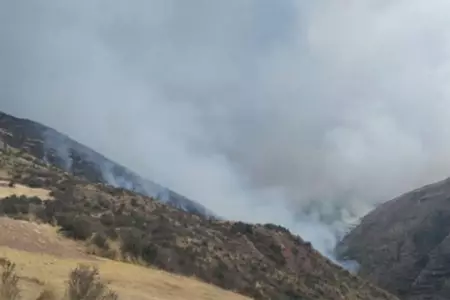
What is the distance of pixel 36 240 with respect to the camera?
86.5 feet

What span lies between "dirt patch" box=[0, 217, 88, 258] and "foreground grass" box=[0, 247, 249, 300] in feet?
3.36

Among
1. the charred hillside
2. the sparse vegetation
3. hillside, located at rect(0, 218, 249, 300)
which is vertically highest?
the charred hillside

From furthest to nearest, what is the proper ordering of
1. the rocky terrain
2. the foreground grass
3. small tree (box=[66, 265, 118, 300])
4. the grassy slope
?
the rocky terrain, the grassy slope, the foreground grass, small tree (box=[66, 265, 118, 300])

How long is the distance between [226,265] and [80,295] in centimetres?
2421

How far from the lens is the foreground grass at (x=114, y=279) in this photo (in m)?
18.9

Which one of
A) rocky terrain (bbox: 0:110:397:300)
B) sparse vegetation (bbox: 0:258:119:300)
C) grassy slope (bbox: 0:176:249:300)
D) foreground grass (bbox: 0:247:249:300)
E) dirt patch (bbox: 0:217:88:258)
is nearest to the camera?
sparse vegetation (bbox: 0:258:119:300)

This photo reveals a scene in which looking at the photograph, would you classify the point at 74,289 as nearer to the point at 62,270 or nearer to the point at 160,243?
the point at 62,270

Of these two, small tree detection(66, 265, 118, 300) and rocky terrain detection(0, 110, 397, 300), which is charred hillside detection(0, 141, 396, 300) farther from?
small tree detection(66, 265, 118, 300)

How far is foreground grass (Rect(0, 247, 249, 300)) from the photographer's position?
1886 cm

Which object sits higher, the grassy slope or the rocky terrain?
the rocky terrain

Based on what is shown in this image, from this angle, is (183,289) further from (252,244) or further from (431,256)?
(431,256)

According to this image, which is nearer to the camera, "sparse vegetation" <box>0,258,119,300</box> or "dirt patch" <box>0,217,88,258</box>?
"sparse vegetation" <box>0,258,119,300</box>

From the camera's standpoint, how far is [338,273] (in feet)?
247

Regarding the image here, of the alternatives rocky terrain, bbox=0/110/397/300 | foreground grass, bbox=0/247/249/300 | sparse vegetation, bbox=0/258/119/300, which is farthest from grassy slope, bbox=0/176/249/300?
rocky terrain, bbox=0/110/397/300
